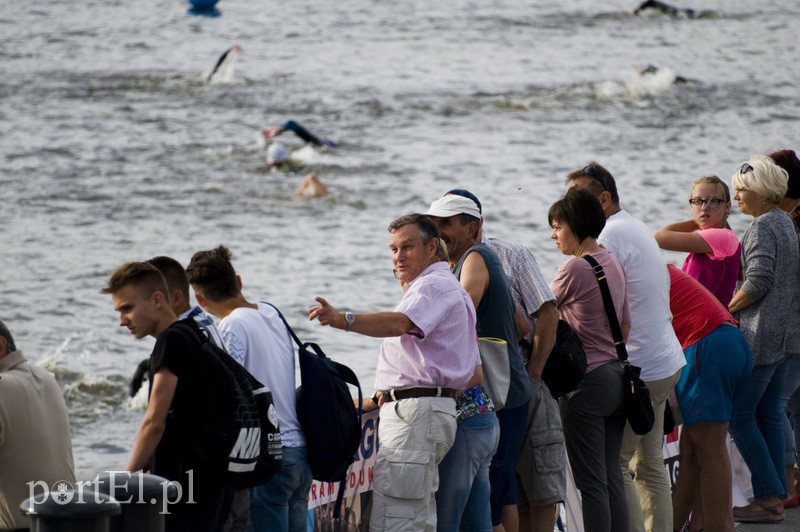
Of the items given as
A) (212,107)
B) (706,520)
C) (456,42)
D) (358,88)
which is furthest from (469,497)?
(456,42)

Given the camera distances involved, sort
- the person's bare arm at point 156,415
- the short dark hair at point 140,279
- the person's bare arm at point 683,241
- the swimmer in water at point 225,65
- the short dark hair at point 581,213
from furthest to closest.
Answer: the swimmer in water at point 225,65
the person's bare arm at point 683,241
the short dark hair at point 581,213
the short dark hair at point 140,279
the person's bare arm at point 156,415

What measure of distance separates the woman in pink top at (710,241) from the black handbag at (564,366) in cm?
107

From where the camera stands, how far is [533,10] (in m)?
49.8

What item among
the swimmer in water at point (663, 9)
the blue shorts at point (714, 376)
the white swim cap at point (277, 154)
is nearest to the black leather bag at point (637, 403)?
the blue shorts at point (714, 376)

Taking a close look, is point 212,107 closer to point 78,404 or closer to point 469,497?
point 78,404

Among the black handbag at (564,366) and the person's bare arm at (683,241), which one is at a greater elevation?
the person's bare arm at (683,241)

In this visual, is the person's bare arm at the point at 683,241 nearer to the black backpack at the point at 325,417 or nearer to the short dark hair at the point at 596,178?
the short dark hair at the point at 596,178

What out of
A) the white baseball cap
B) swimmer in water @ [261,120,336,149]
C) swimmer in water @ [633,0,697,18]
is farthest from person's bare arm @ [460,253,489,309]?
swimmer in water @ [633,0,697,18]

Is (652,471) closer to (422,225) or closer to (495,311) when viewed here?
(495,311)

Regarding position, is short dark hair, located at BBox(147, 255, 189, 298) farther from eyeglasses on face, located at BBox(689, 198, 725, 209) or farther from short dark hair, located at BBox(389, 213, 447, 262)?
eyeglasses on face, located at BBox(689, 198, 725, 209)

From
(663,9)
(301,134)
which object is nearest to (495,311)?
(301,134)

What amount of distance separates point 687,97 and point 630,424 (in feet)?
104

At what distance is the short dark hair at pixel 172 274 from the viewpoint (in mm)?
4941

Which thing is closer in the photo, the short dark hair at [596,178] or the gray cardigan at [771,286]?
the short dark hair at [596,178]
